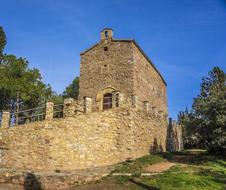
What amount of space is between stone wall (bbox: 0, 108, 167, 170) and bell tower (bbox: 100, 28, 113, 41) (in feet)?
28.4

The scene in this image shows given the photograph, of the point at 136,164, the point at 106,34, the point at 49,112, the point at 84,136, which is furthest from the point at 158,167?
the point at 106,34

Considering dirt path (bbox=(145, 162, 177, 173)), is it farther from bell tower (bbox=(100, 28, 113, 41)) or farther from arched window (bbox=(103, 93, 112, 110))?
bell tower (bbox=(100, 28, 113, 41))

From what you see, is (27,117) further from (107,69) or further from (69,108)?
(107,69)

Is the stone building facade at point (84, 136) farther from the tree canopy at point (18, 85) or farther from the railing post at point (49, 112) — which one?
the tree canopy at point (18, 85)

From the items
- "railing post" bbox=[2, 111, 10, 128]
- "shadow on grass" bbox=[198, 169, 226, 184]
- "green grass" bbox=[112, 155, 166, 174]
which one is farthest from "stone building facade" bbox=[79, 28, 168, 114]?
"shadow on grass" bbox=[198, 169, 226, 184]

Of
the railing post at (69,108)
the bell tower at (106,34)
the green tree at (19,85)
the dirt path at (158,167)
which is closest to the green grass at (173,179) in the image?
the dirt path at (158,167)

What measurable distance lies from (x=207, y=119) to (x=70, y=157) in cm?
882

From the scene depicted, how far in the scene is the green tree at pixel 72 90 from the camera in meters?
40.4

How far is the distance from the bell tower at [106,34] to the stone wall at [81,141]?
8.66 meters

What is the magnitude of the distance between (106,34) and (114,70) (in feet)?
11.3

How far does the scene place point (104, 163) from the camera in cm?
1563

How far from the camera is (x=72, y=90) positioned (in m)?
40.6

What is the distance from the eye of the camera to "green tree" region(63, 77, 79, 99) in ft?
132

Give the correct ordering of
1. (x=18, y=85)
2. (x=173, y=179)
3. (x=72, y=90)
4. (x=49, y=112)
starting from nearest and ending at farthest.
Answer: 1. (x=173, y=179)
2. (x=49, y=112)
3. (x=18, y=85)
4. (x=72, y=90)
